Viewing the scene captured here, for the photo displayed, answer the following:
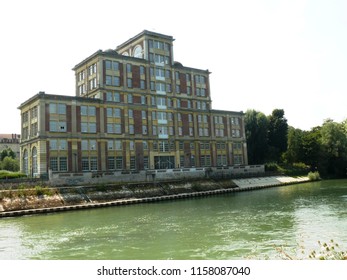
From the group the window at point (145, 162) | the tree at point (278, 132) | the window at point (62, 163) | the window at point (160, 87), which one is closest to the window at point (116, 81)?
the window at point (160, 87)

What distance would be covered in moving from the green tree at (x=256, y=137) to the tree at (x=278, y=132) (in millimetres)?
3743

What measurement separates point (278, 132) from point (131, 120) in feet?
157

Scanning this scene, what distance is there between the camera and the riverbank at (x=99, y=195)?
41188mm

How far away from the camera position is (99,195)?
1916 inches

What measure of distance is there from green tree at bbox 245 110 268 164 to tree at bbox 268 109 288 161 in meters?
3.74

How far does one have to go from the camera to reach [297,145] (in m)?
91.7

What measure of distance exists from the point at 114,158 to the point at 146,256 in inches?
1878

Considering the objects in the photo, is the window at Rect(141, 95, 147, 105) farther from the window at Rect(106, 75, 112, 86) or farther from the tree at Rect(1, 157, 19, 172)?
the tree at Rect(1, 157, 19, 172)

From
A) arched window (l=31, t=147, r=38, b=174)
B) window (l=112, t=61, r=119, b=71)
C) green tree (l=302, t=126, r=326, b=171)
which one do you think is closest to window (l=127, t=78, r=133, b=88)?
window (l=112, t=61, r=119, b=71)

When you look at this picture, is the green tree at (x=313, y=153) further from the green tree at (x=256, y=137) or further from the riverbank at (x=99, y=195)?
the riverbank at (x=99, y=195)

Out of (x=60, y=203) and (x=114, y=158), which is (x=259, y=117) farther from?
(x=60, y=203)

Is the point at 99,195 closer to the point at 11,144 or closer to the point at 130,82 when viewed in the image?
the point at 130,82

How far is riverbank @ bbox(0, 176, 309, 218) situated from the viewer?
41.2 m
